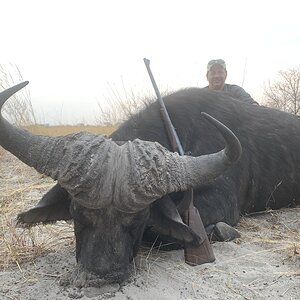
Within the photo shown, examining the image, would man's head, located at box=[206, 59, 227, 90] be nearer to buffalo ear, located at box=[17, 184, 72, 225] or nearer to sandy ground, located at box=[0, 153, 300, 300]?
sandy ground, located at box=[0, 153, 300, 300]

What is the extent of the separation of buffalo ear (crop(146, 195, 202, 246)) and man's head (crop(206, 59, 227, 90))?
4492mm

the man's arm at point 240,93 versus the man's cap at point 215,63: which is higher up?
the man's cap at point 215,63

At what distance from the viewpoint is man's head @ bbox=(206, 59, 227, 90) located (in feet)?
24.8

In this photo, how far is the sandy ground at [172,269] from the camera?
2881 mm

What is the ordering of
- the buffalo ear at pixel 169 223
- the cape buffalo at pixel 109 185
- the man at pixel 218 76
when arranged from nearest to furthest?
the cape buffalo at pixel 109 185
the buffalo ear at pixel 169 223
the man at pixel 218 76

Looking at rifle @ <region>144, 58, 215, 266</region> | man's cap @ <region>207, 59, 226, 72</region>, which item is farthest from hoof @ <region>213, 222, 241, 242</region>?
man's cap @ <region>207, 59, 226, 72</region>

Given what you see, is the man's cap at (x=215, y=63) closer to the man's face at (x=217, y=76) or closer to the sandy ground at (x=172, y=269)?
the man's face at (x=217, y=76)

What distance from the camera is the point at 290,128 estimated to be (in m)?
5.30

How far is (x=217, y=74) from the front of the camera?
7.58 m

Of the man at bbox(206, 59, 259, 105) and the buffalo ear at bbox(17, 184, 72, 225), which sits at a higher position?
the man at bbox(206, 59, 259, 105)

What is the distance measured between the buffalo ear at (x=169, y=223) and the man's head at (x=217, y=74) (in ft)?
14.7

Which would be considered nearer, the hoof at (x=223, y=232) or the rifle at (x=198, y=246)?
the rifle at (x=198, y=246)

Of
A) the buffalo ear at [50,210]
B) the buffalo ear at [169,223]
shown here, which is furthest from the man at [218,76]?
the buffalo ear at [50,210]

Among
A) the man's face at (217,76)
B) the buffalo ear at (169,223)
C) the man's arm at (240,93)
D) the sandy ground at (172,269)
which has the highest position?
the man's face at (217,76)
